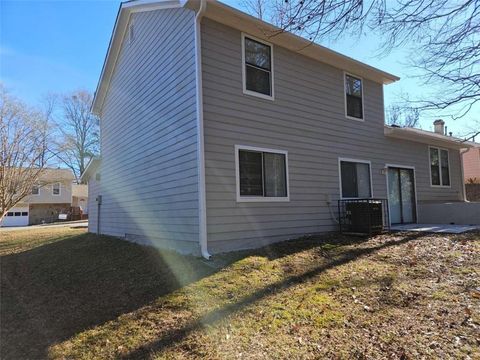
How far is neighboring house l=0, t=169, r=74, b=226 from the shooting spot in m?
39.6

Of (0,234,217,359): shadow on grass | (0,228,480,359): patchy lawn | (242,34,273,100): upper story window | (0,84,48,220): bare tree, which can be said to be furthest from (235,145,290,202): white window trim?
(0,84,48,220): bare tree

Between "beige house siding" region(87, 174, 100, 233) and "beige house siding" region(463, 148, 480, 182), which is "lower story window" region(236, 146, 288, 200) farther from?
"beige house siding" region(463, 148, 480, 182)

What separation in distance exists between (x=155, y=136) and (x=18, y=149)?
14.4 m

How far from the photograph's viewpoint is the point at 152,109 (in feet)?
33.3

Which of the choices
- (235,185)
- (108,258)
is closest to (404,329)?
(235,185)

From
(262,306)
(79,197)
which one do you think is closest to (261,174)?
(262,306)

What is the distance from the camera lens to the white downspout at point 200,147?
7.38 metres

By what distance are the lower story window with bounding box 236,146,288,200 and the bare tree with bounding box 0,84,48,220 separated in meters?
16.5

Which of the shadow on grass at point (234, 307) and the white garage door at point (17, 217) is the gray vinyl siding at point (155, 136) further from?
the white garage door at point (17, 217)

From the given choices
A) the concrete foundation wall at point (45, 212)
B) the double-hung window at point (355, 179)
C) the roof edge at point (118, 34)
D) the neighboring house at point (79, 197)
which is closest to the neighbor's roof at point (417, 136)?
the double-hung window at point (355, 179)

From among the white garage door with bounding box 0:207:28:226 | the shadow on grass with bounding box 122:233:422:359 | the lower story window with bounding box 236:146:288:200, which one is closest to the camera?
the shadow on grass with bounding box 122:233:422:359

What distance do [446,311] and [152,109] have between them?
27.0 feet

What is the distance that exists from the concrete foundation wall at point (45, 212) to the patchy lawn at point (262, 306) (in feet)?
126

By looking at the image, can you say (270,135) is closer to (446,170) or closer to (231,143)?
(231,143)
